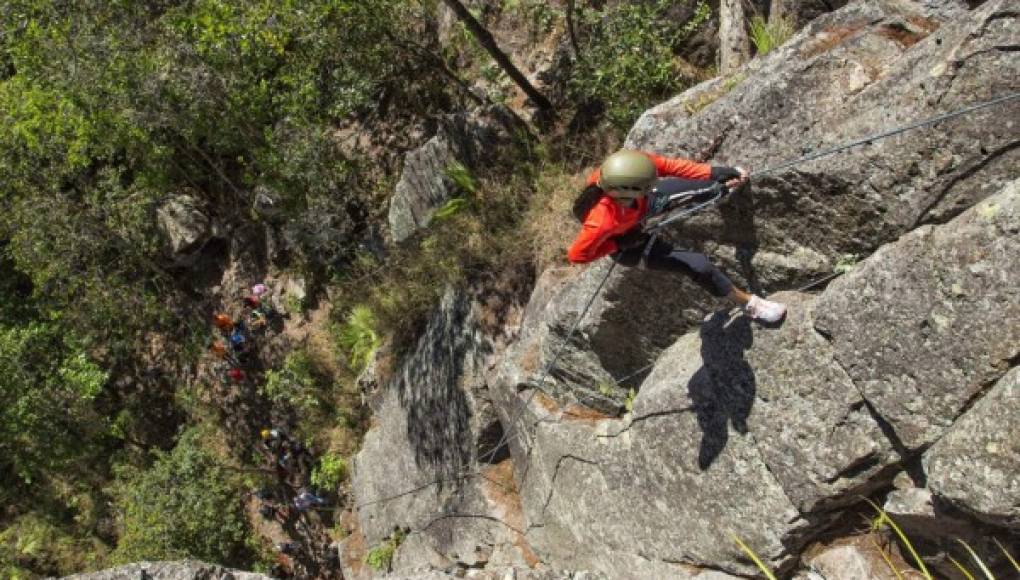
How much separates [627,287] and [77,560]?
18931 mm

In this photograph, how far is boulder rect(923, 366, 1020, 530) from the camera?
Result: 5113mm

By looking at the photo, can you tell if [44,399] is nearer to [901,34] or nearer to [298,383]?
[298,383]

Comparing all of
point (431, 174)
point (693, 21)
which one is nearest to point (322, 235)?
point (431, 174)

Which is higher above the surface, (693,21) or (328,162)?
(328,162)

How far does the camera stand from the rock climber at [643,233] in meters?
6.70

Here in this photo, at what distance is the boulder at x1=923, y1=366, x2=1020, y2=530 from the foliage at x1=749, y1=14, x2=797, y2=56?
4.90m

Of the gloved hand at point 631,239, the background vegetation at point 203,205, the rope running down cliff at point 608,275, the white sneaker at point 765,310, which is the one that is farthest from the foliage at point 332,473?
the white sneaker at point 765,310

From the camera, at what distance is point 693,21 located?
1099cm

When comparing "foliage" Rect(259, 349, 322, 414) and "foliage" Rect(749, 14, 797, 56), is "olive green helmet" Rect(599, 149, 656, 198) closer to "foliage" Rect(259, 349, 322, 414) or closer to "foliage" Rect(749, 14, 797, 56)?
"foliage" Rect(749, 14, 797, 56)

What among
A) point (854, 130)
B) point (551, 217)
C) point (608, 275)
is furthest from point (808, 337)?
point (551, 217)

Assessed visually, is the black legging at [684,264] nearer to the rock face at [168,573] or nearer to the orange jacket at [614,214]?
the orange jacket at [614,214]

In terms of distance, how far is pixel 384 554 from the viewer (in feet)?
47.1

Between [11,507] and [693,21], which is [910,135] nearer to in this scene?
[693,21]

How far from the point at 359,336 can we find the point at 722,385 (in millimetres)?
10596
